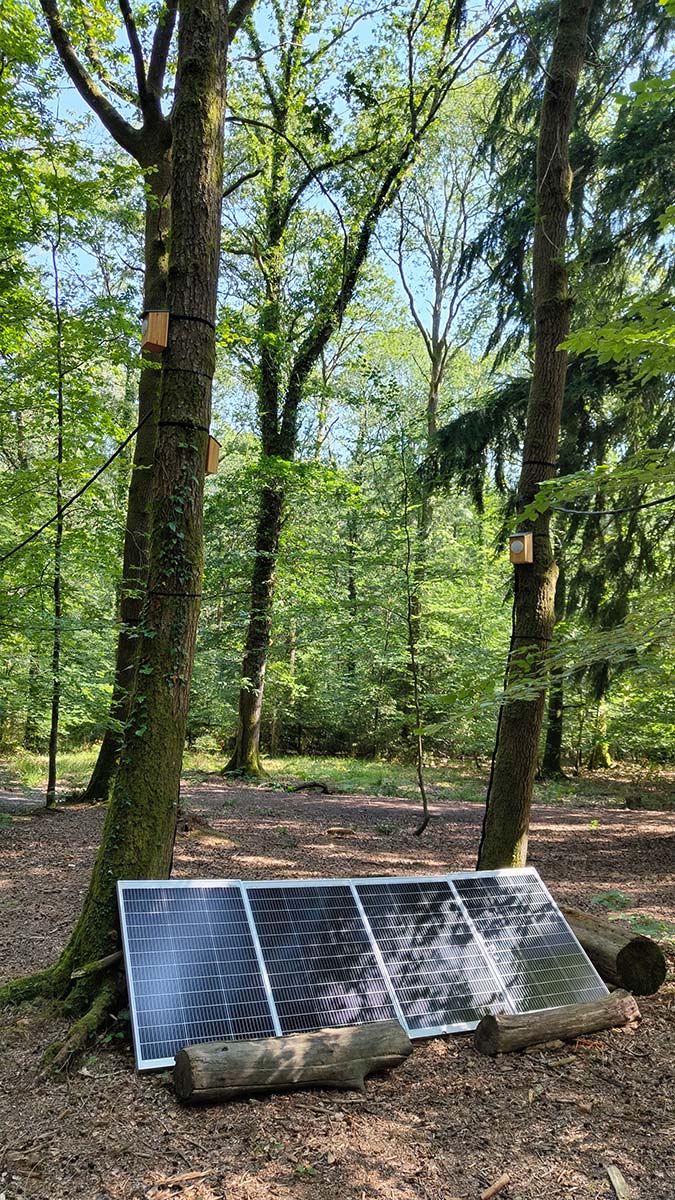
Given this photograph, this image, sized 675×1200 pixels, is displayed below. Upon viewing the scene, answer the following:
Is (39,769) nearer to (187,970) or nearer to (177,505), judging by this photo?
(177,505)

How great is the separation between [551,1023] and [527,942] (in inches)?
20.8

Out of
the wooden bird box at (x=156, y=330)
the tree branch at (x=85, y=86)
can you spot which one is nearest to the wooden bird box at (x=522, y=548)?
the wooden bird box at (x=156, y=330)

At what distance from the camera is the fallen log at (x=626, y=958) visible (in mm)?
4055

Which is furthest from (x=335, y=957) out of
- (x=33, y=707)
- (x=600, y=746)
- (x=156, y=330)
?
(x=600, y=746)

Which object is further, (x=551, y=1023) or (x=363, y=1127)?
(x=551, y=1023)

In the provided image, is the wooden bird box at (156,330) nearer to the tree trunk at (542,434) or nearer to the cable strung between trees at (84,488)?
the cable strung between trees at (84,488)

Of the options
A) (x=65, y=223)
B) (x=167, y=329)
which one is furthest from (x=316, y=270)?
(x=167, y=329)

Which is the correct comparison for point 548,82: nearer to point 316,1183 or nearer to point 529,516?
point 529,516

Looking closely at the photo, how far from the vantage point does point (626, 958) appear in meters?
4.12

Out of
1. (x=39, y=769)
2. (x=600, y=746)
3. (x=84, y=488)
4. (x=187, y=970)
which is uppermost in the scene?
(x=84, y=488)

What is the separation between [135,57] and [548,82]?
15.7 ft

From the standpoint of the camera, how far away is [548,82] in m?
5.24

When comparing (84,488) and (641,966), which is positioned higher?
(84,488)

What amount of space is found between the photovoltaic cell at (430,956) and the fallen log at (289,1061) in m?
0.34
